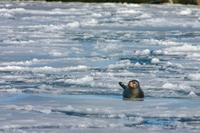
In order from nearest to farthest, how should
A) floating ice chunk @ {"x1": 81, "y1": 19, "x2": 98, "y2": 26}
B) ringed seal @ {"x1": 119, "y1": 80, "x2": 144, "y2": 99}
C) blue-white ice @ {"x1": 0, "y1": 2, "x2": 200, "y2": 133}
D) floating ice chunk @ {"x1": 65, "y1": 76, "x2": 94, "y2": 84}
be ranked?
blue-white ice @ {"x1": 0, "y1": 2, "x2": 200, "y2": 133}
ringed seal @ {"x1": 119, "y1": 80, "x2": 144, "y2": 99}
floating ice chunk @ {"x1": 65, "y1": 76, "x2": 94, "y2": 84}
floating ice chunk @ {"x1": 81, "y1": 19, "x2": 98, "y2": 26}

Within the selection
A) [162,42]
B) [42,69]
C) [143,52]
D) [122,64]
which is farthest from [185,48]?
[42,69]

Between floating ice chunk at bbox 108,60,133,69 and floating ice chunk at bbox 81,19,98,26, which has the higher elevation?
floating ice chunk at bbox 81,19,98,26

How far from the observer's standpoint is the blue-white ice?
6531 mm

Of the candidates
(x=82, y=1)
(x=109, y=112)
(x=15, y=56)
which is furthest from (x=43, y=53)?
(x=82, y=1)

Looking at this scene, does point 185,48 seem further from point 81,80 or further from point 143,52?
point 81,80

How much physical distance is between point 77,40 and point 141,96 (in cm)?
697

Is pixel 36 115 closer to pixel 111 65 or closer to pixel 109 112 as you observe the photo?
Answer: pixel 109 112

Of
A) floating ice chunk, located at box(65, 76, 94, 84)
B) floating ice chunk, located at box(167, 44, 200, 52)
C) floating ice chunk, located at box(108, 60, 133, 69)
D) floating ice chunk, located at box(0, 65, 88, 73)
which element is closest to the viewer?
floating ice chunk, located at box(65, 76, 94, 84)

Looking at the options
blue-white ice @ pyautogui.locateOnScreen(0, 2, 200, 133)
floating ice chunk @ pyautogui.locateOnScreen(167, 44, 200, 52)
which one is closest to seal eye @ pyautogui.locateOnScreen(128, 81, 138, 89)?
blue-white ice @ pyautogui.locateOnScreen(0, 2, 200, 133)

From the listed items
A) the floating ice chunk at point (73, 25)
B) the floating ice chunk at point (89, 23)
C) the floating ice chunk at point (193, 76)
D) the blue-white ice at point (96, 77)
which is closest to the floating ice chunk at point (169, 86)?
the blue-white ice at point (96, 77)

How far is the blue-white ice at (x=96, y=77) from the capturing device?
6.53m

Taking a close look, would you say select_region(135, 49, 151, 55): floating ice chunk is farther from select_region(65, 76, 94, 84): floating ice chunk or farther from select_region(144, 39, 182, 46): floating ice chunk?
select_region(65, 76, 94, 84): floating ice chunk

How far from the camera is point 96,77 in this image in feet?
30.9

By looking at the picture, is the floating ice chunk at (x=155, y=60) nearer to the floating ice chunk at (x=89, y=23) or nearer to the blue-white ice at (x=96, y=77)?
the blue-white ice at (x=96, y=77)
